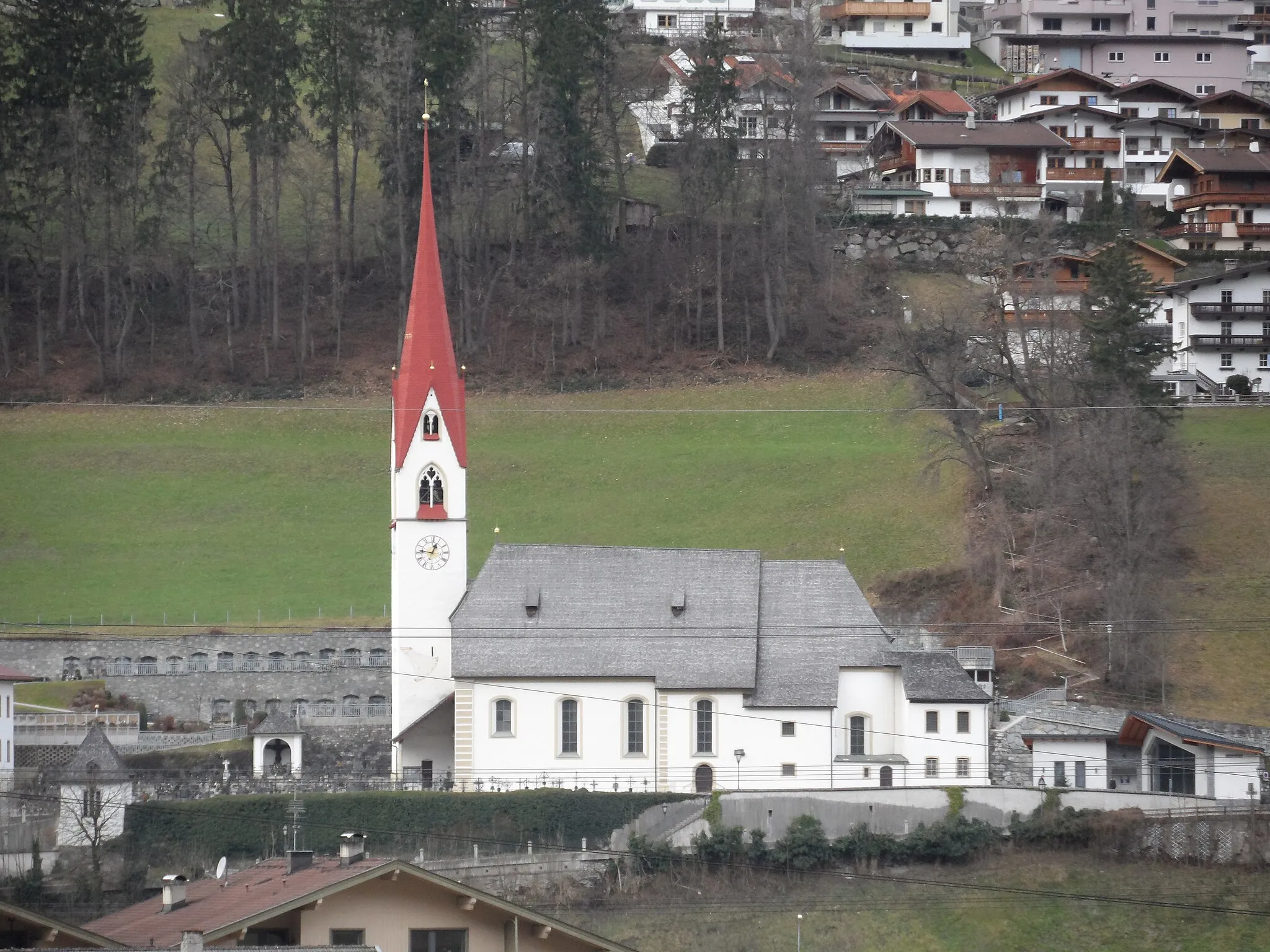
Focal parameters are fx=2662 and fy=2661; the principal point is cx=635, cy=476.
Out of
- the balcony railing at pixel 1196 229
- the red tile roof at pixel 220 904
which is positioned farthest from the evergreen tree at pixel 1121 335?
the red tile roof at pixel 220 904

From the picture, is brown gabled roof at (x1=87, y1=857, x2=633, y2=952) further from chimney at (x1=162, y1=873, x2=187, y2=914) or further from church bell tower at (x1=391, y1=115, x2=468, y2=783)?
church bell tower at (x1=391, y1=115, x2=468, y2=783)

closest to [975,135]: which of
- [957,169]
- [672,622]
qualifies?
[957,169]

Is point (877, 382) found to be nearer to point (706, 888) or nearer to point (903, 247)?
point (903, 247)

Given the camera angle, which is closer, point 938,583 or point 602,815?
point 602,815

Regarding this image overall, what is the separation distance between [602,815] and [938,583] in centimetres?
1766

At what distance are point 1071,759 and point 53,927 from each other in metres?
34.1

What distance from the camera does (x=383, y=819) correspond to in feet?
202

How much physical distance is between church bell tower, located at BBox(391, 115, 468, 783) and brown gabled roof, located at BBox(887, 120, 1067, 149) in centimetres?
4901

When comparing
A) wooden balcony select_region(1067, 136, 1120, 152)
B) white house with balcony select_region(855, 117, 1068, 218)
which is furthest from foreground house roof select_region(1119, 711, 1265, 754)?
wooden balcony select_region(1067, 136, 1120, 152)

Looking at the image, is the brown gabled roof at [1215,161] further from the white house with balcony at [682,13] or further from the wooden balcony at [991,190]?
the white house with balcony at [682,13]

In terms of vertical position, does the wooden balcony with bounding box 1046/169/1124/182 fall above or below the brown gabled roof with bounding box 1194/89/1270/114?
below

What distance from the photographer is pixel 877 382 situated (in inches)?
3711

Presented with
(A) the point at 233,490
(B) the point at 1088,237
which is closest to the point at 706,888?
(A) the point at 233,490

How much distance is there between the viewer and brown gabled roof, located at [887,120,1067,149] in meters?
115
